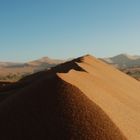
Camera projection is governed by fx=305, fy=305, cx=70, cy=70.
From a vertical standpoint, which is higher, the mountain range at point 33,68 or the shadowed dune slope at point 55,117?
the shadowed dune slope at point 55,117

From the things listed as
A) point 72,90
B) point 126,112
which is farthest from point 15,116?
point 126,112

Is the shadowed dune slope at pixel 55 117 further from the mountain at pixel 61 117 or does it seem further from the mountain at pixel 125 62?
the mountain at pixel 125 62

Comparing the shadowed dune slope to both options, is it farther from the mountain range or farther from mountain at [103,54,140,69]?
mountain at [103,54,140,69]

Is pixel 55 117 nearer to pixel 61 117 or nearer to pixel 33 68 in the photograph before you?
pixel 61 117

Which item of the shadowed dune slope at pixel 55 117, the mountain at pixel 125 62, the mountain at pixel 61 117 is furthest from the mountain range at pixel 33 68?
the shadowed dune slope at pixel 55 117

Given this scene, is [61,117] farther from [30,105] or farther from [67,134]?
[30,105]

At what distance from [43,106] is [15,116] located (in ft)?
1.76

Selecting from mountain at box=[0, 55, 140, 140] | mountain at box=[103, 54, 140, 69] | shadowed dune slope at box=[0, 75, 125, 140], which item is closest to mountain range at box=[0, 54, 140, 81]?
mountain at box=[103, 54, 140, 69]

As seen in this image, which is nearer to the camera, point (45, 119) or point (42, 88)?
point (45, 119)

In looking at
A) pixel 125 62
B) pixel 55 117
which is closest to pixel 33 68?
pixel 125 62

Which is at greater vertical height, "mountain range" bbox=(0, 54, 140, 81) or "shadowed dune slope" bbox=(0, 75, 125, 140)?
"shadowed dune slope" bbox=(0, 75, 125, 140)

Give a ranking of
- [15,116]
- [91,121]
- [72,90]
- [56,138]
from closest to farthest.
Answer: [56,138] → [91,121] → [15,116] → [72,90]

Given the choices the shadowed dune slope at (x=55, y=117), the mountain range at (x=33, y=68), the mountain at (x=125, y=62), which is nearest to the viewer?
the shadowed dune slope at (x=55, y=117)

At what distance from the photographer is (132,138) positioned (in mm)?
5219
